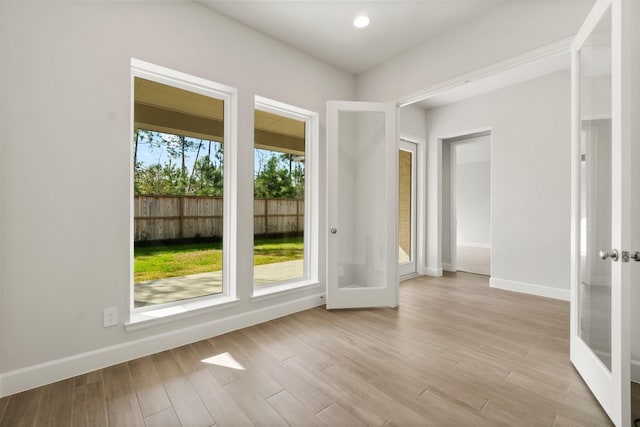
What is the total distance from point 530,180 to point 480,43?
7.46 feet

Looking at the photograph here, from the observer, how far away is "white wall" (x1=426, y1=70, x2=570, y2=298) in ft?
12.5

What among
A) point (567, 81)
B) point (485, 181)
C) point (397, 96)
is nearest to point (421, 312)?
point (397, 96)

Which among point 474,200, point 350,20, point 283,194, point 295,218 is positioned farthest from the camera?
point 474,200

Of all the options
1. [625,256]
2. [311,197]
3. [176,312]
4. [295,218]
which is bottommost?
[176,312]

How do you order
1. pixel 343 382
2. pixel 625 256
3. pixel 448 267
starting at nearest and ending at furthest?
pixel 625 256, pixel 343 382, pixel 448 267

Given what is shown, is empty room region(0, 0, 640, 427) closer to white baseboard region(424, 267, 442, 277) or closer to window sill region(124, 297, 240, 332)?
window sill region(124, 297, 240, 332)

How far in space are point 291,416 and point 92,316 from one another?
5.28 ft

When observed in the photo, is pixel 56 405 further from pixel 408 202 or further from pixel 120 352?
pixel 408 202

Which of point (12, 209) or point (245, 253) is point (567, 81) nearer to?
point (245, 253)

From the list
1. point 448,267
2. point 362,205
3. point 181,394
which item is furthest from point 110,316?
point 448,267

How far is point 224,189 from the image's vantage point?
294cm

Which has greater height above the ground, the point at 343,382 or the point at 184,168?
the point at 184,168

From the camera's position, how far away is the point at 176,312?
2498mm

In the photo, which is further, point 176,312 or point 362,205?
point 362,205
